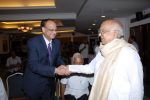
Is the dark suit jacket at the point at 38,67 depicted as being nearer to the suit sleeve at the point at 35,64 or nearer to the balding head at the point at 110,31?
the suit sleeve at the point at 35,64

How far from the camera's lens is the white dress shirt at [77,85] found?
3.97 m

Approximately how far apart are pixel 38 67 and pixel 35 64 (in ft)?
0.16

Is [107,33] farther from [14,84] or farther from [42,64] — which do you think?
[14,84]

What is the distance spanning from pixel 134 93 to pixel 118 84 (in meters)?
0.15

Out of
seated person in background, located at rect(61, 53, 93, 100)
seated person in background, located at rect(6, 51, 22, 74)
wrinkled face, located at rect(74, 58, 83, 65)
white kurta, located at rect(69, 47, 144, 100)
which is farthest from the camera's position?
seated person in background, located at rect(6, 51, 22, 74)

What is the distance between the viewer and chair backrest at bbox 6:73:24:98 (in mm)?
4176

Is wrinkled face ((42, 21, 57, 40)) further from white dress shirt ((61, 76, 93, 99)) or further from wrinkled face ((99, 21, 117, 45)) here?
white dress shirt ((61, 76, 93, 99))

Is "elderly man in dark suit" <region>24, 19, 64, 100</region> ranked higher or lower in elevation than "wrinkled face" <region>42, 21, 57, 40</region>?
lower

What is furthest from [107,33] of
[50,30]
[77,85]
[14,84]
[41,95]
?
[14,84]

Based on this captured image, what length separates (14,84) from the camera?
419cm

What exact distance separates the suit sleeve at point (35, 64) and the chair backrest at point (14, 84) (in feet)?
4.62

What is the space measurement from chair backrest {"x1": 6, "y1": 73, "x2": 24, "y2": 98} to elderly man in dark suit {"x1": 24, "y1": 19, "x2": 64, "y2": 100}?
50.7 inches

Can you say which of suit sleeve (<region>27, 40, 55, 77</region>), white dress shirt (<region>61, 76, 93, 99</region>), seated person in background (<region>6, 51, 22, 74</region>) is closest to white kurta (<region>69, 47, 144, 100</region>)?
suit sleeve (<region>27, 40, 55, 77</region>)

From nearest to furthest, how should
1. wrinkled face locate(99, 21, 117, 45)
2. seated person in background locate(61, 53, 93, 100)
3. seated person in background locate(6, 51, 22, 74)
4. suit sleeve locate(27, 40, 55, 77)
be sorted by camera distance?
wrinkled face locate(99, 21, 117, 45), suit sleeve locate(27, 40, 55, 77), seated person in background locate(61, 53, 93, 100), seated person in background locate(6, 51, 22, 74)
